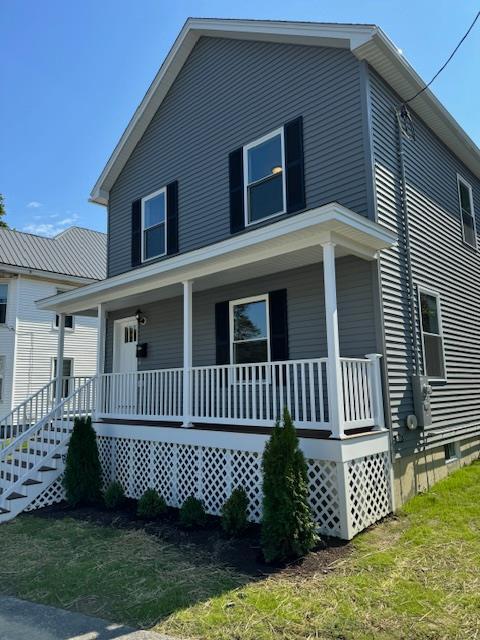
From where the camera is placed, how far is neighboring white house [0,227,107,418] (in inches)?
711

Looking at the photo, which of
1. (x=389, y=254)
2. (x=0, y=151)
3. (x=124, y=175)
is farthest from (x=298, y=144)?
(x=0, y=151)

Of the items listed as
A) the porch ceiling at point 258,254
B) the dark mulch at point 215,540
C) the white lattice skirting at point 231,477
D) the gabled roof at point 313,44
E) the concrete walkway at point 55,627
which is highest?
the gabled roof at point 313,44

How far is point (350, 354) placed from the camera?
274 inches

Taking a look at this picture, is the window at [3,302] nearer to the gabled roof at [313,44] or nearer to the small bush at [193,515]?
the gabled roof at [313,44]

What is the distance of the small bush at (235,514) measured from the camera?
579 centimetres

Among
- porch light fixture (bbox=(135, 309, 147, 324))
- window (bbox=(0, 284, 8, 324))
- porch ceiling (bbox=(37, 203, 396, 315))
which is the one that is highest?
window (bbox=(0, 284, 8, 324))

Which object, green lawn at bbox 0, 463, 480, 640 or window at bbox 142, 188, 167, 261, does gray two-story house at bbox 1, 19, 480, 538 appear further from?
green lawn at bbox 0, 463, 480, 640

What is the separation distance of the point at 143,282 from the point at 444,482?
6233 mm

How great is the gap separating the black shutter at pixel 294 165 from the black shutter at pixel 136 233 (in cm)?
446

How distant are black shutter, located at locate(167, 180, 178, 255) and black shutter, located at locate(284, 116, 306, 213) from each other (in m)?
3.14

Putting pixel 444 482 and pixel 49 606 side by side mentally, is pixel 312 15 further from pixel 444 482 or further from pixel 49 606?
pixel 49 606

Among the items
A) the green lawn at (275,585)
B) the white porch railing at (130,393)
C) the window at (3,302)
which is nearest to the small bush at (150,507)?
the green lawn at (275,585)

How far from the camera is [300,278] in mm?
7805

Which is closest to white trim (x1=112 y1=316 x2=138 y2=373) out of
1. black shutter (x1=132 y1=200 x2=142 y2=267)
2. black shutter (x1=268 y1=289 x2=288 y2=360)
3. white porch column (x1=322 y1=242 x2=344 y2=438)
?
black shutter (x1=132 y1=200 x2=142 y2=267)
